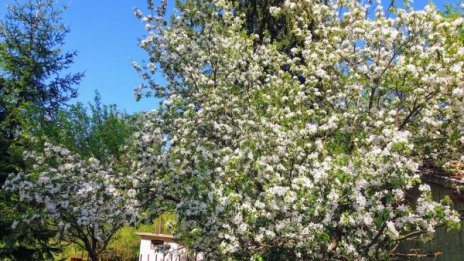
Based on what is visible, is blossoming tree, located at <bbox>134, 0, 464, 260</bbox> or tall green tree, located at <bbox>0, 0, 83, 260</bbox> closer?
blossoming tree, located at <bbox>134, 0, 464, 260</bbox>

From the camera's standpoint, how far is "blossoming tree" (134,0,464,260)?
A: 815 centimetres

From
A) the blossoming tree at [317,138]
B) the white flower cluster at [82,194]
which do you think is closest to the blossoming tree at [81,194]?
the white flower cluster at [82,194]

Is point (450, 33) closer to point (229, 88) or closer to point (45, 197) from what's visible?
point (229, 88)

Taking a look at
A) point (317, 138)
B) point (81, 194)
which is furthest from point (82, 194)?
point (317, 138)

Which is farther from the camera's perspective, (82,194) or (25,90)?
(25,90)

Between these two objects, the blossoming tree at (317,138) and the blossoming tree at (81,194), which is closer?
the blossoming tree at (317,138)

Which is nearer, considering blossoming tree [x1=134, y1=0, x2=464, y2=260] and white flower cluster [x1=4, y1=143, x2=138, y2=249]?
blossoming tree [x1=134, y1=0, x2=464, y2=260]

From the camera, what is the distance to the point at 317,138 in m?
10.3

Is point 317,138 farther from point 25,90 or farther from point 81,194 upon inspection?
point 25,90

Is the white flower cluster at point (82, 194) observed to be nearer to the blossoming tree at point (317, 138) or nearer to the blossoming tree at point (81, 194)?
the blossoming tree at point (81, 194)

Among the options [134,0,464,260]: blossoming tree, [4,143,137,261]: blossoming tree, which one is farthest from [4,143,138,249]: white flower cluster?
[134,0,464,260]: blossoming tree

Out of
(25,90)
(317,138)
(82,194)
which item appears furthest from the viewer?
(25,90)

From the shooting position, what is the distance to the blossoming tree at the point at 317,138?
8.15 meters

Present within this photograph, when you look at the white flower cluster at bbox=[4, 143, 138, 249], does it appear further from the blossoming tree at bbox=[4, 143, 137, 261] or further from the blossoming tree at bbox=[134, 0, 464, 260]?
the blossoming tree at bbox=[134, 0, 464, 260]
